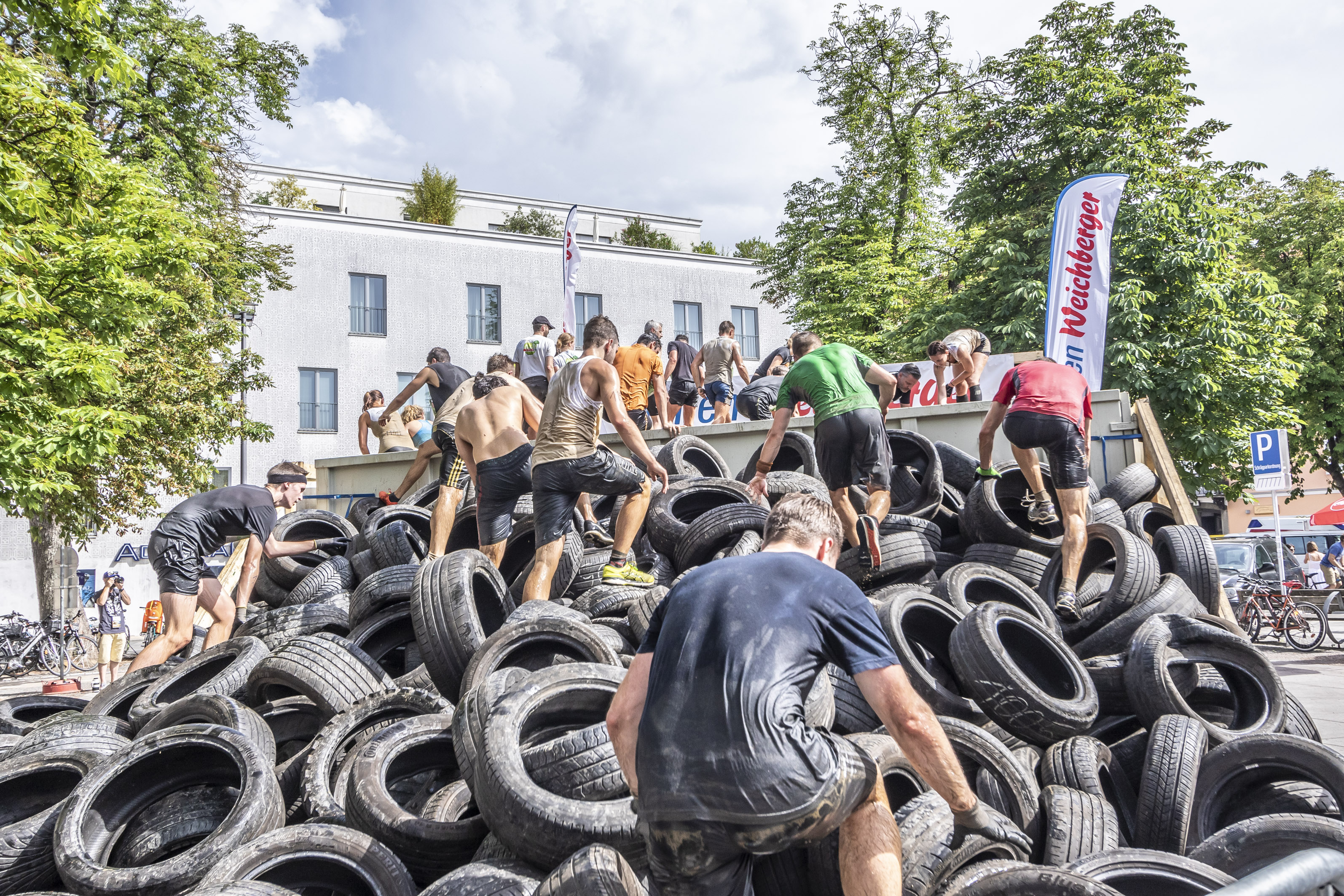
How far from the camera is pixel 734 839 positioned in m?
2.68

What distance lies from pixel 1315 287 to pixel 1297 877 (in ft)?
110

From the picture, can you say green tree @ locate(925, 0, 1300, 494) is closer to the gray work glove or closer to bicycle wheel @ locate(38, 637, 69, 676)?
the gray work glove

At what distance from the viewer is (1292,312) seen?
2792cm

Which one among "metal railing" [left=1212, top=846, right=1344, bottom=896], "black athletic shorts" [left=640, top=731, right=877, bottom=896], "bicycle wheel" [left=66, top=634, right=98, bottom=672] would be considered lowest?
"bicycle wheel" [left=66, top=634, right=98, bottom=672]

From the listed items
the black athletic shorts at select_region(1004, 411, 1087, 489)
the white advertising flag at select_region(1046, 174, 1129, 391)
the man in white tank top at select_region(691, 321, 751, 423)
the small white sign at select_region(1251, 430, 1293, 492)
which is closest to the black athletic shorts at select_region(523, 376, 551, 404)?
the man in white tank top at select_region(691, 321, 751, 423)

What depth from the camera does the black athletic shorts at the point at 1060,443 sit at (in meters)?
7.28

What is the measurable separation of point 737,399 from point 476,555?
7.18 meters

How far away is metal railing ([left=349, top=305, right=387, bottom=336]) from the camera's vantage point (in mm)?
33062

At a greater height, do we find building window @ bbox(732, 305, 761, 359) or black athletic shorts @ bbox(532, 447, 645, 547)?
building window @ bbox(732, 305, 761, 359)

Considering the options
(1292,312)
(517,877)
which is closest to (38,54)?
(517,877)

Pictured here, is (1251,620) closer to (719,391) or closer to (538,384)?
(719,391)

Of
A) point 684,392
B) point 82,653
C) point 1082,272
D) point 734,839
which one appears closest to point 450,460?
point 684,392

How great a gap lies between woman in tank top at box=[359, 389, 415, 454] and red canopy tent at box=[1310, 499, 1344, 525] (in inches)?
1182

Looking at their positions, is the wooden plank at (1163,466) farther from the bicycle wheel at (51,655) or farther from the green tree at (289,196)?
the green tree at (289,196)
